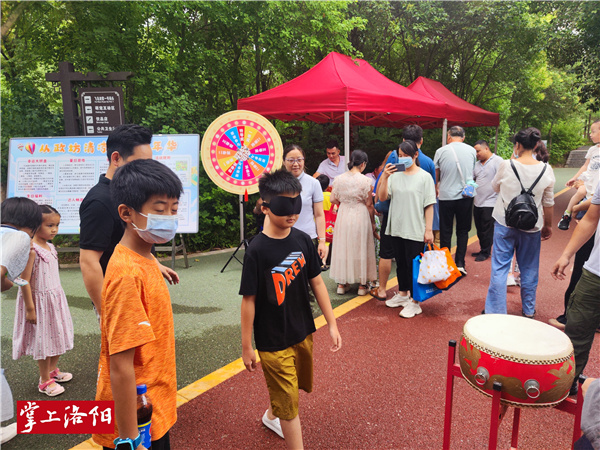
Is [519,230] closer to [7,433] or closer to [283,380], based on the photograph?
[283,380]

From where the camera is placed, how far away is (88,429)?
1.49 m

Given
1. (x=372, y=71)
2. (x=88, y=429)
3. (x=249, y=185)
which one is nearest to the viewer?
(x=88, y=429)

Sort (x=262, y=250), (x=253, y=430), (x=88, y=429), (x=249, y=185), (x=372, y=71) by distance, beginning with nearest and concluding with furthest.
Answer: (x=88, y=429)
(x=262, y=250)
(x=253, y=430)
(x=249, y=185)
(x=372, y=71)

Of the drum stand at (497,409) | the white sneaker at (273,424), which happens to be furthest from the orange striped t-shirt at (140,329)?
the drum stand at (497,409)

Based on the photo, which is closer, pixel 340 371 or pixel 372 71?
pixel 340 371

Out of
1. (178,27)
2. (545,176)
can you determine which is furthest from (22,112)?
(545,176)

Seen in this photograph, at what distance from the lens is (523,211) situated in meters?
3.83

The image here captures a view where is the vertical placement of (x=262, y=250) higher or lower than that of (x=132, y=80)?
lower

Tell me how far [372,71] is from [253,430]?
7.57 meters

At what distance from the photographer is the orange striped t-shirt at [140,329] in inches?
55.3

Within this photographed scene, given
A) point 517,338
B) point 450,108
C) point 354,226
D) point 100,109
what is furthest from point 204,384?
point 450,108

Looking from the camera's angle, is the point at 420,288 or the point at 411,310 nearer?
the point at 420,288

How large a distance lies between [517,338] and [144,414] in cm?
169

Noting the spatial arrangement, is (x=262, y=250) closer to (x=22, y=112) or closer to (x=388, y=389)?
(x=388, y=389)
